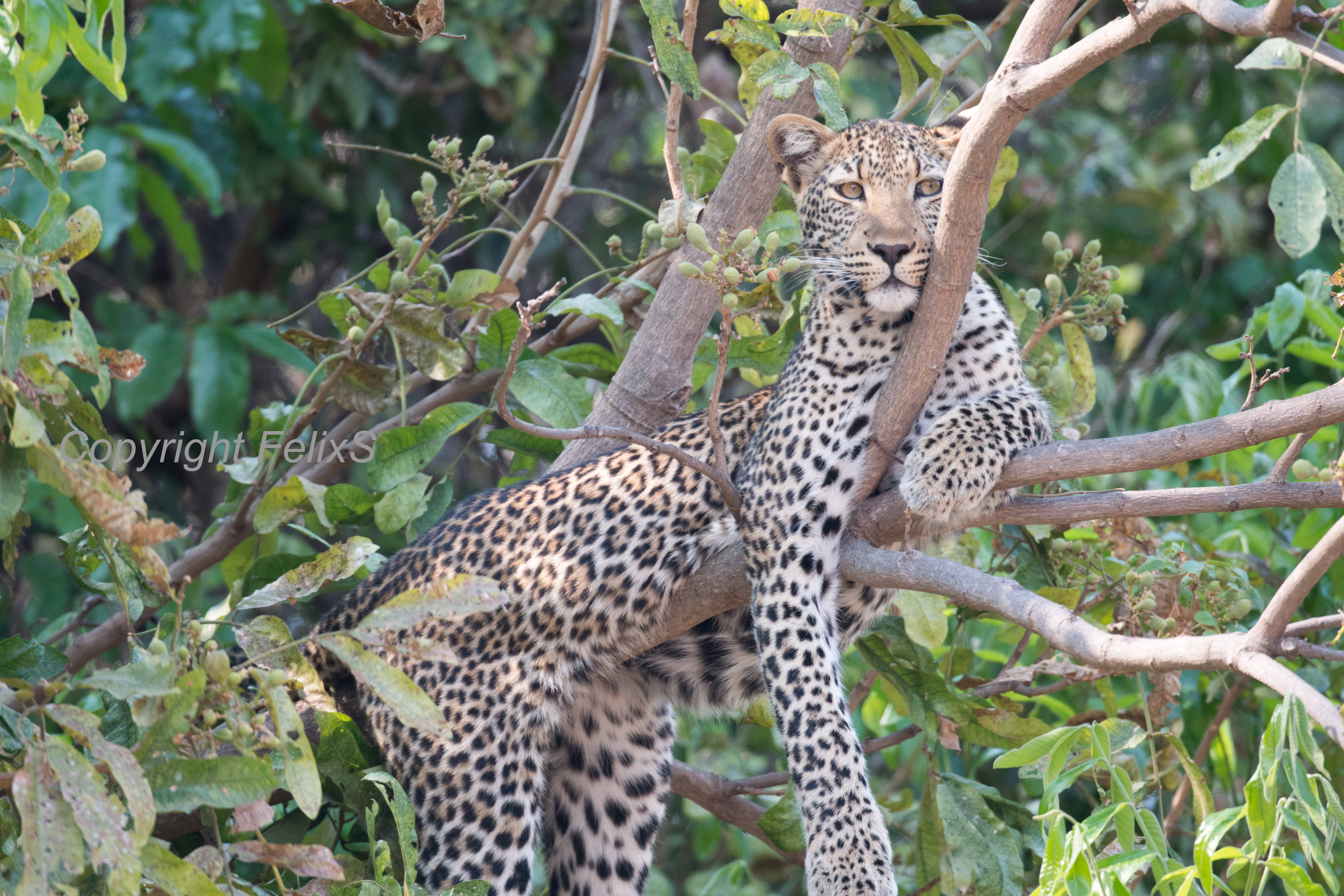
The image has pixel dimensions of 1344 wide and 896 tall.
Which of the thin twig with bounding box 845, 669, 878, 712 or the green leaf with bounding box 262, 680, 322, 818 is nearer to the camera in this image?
the green leaf with bounding box 262, 680, 322, 818

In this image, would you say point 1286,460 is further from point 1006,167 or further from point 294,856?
point 294,856

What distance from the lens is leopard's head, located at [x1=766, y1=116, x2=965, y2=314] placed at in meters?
4.45

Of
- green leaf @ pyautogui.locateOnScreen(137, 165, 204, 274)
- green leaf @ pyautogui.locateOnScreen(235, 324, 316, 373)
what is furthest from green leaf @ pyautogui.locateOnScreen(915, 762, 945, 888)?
green leaf @ pyautogui.locateOnScreen(137, 165, 204, 274)

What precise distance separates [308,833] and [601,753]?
3.54ft

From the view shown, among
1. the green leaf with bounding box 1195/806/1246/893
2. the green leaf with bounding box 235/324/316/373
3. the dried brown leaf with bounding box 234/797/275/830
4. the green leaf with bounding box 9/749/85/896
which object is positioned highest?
the green leaf with bounding box 9/749/85/896

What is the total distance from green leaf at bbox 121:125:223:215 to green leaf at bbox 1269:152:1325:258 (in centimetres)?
463

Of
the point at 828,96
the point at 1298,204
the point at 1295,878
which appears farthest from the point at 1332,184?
the point at 1295,878

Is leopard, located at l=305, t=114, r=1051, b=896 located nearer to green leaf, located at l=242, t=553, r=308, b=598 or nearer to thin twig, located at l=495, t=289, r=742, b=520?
green leaf, located at l=242, t=553, r=308, b=598

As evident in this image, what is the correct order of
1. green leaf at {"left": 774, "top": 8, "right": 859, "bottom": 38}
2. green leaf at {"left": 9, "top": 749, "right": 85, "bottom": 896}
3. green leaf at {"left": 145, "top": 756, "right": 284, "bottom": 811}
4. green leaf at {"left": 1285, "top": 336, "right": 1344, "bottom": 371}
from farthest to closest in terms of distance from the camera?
green leaf at {"left": 1285, "top": 336, "right": 1344, "bottom": 371}, green leaf at {"left": 774, "top": 8, "right": 859, "bottom": 38}, green leaf at {"left": 145, "top": 756, "right": 284, "bottom": 811}, green leaf at {"left": 9, "top": 749, "right": 85, "bottom": 896}

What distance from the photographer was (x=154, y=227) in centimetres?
934

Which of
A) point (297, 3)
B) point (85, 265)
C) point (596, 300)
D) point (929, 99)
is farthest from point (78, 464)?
point (85, 265)

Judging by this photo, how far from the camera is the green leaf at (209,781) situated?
3.12 m

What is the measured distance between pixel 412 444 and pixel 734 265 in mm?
1822

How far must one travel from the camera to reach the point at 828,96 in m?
4.15
